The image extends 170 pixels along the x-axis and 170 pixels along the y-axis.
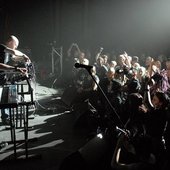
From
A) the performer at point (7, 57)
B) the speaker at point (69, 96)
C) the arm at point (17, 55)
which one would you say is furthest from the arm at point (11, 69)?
the speaker at point (69, 96)

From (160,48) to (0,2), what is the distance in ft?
22.6

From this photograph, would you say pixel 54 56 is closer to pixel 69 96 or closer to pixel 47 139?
pixel 69 96

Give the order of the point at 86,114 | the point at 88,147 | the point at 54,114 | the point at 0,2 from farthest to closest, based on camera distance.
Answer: the point at 0,2, the point at 54,114, the point at 86,114, the point at 88,147

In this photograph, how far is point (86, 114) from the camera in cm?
527

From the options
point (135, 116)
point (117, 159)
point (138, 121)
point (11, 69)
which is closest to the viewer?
point (117, 159)

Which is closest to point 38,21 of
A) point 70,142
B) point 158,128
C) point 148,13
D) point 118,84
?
point 148,13

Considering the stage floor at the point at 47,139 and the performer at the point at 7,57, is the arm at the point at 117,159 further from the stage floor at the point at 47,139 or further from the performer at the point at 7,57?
the performer at the point at 7,57

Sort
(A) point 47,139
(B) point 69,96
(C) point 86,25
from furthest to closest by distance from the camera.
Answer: (C) point 86,25, (B) point 69,96, (A) point 47,139

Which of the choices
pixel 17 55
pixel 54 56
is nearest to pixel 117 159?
pixel 17 55

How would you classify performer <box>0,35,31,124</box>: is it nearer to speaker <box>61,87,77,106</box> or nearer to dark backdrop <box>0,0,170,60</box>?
speaker <box>61,87,77,106</box>

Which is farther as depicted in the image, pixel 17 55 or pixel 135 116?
pixel 17 55

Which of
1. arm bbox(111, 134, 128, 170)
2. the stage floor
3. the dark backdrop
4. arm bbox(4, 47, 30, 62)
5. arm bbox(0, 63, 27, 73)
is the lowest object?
the stage floor

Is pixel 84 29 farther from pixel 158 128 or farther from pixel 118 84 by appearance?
pixel 158 128

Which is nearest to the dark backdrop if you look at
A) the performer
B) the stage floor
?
the stage floor
